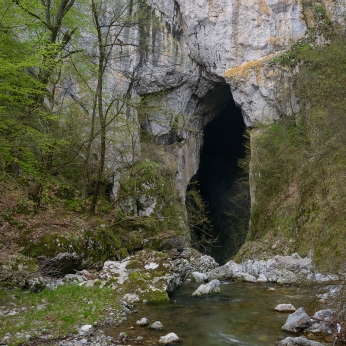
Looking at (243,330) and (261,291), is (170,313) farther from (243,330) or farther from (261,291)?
(261,291)

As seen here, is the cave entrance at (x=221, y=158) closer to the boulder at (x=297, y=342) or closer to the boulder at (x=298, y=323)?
the boulder at (x=298, y=323)

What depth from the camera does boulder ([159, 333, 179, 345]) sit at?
541 cm

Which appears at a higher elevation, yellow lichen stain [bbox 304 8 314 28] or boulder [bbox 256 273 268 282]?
yellow lichen stain [bbox 304 8 314 28]

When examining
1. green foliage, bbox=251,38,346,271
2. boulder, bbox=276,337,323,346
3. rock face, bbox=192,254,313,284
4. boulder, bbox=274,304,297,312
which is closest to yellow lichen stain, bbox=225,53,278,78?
green foliage, bbox=251,38,346,271

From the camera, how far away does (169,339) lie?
17.9ft

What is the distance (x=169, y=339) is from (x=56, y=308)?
2.23 metres

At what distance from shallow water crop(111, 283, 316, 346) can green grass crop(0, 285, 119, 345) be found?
35.9 inches

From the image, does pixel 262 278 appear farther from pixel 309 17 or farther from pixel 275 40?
pixel 309 17

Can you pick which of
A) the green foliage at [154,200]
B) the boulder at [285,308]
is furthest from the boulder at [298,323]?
the green foliage at [154,200]

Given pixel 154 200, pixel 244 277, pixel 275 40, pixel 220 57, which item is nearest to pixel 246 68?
pixel 220 57

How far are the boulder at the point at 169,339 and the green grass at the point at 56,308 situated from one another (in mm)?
1301

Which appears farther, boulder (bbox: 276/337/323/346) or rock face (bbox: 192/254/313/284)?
rock face (bbox: 192/254/313/284)

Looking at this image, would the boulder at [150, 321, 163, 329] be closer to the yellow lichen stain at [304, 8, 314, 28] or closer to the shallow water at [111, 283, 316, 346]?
the shallow water at [111, 283, 316, 346]

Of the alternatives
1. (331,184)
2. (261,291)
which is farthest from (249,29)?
(261,291)
